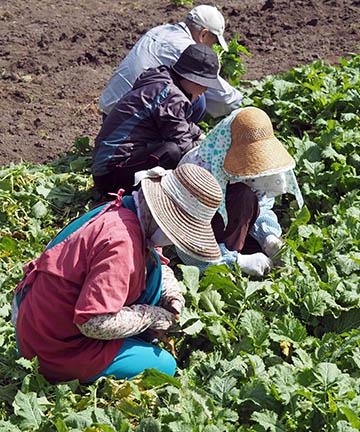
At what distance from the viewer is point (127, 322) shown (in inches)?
153

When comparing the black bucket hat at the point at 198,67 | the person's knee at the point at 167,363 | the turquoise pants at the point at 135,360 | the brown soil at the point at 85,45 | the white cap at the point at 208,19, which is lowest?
the brown soil at the point at 85,45

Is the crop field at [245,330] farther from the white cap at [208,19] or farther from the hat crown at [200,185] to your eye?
the white cap at [208,19]

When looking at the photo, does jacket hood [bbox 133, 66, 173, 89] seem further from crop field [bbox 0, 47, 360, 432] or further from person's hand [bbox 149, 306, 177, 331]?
person's hand [bbox 149, 306, 177, 331]

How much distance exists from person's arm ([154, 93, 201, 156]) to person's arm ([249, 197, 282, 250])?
2.43ft

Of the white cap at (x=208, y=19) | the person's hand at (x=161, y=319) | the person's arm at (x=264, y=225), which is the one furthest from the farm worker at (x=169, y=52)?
the person's hand at (x=161, y=319)

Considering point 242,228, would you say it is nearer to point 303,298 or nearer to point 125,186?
point 303,298

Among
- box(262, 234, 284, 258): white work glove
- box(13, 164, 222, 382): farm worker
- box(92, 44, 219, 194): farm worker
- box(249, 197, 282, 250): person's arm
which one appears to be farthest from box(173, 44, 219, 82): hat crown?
box(13, 164, 222, 382): farm worker

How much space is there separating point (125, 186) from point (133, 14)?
15.7 ft

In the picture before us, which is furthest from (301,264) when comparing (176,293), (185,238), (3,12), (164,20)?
(3,12)

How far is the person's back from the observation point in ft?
21.6

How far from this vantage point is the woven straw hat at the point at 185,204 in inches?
148

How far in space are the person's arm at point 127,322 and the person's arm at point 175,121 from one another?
1.87 meters

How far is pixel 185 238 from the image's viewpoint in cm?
380

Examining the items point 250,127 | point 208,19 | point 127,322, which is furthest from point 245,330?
point 208,19
